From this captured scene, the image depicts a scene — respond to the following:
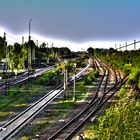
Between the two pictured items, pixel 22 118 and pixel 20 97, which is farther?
pixel 20 97

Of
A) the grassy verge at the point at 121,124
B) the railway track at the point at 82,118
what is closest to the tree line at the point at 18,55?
the railway track at the point at 82,118

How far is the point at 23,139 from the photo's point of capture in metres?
29.7

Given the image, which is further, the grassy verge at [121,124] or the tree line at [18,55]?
the tree line at [18,55]

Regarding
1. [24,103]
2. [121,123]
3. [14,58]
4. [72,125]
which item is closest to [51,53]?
[14,58]

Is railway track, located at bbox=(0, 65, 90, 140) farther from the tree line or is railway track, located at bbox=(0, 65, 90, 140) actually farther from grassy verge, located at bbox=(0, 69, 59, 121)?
the tree line

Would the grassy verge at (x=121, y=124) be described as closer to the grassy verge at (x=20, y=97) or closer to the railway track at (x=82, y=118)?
the railway track at (x=82, y=118)

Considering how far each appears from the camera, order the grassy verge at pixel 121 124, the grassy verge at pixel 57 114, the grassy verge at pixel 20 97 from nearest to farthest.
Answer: the grassy verge at pixel 121 124 → the grassy verge at pixel 57 114 → the grassy verge at pixel 20 97

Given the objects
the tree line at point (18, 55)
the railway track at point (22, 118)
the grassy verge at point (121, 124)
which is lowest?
the railway track at point (22, 118)

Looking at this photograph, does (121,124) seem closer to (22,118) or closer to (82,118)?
(82,118)

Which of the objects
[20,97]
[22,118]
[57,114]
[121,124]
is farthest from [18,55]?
[121,124]

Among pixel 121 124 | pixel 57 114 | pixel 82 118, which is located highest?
pixel 121 124

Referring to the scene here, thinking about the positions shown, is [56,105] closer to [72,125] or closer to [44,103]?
[44,103]

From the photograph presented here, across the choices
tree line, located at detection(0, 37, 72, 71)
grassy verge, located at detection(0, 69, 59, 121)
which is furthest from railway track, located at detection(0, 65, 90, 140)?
tree line, located at detection(0, 37, 72, 71)

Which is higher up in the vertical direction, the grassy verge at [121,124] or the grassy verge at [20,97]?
the grassy verge at [121,124]
